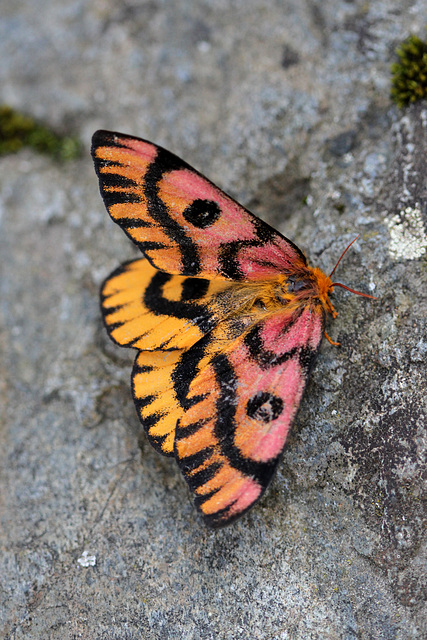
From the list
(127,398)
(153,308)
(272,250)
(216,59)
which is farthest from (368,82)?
(127,398)

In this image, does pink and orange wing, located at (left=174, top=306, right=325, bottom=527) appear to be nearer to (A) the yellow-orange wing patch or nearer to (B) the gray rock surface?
(A) the yellow-orange wing patch

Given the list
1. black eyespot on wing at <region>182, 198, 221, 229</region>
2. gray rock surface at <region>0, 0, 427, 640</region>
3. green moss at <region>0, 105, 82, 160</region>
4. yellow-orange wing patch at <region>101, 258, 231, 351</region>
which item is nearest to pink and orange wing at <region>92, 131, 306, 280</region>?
black eyespot on wing at <region>182, 198, 221, 229</region>

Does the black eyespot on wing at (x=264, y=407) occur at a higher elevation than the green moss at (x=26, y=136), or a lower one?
lower

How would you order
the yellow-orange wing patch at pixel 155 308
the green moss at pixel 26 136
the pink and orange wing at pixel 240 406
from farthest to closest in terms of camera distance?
the green moss at pixel 26 136, the yellow-orange wing patch at pixel 155 308, the pink and orange wing at pixel 240 406

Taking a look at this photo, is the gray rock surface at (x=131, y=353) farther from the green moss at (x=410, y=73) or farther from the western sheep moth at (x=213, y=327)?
the western sheep moth at (x=213, y=327)

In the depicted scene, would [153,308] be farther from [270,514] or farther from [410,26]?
[410,26]

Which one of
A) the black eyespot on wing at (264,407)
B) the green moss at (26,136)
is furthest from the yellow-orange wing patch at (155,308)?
the green moss at (26,136)
